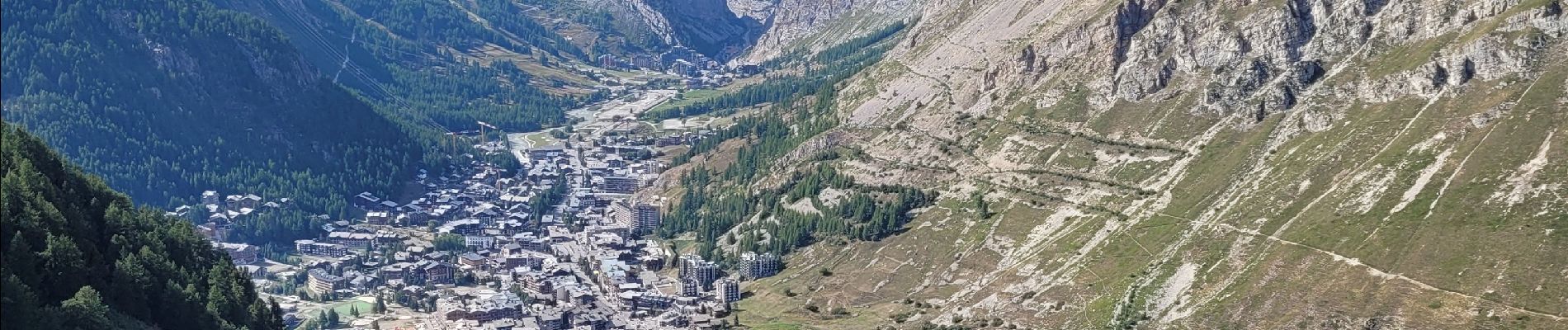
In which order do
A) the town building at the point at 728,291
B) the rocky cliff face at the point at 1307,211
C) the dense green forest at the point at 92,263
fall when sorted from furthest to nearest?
the town building at the point at 728,291
the rocky cliff face at the point at 1307,211
the dense green forest at the point at 92,263

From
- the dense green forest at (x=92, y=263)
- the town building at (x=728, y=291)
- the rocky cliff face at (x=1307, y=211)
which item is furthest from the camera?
the town building at (x=728, y=291)

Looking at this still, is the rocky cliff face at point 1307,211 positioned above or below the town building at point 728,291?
above

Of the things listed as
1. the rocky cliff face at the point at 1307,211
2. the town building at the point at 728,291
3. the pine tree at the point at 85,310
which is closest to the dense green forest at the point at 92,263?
the pine tree at the point at 85,310

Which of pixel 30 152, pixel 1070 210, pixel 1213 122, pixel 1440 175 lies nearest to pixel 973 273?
pixel 1070 210

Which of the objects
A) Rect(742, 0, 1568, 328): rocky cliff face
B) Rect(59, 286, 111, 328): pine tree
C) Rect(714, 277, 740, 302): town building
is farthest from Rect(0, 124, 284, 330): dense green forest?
Rect(742, 0, 1568, 328): rocky cliff face

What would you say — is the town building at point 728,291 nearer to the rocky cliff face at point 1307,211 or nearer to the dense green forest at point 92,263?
the rocky cliff face at point 1307,211

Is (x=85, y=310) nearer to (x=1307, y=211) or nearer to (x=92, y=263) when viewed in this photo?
(x=92, y=263)

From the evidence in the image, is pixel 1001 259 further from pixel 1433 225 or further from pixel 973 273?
pixel 1433 225

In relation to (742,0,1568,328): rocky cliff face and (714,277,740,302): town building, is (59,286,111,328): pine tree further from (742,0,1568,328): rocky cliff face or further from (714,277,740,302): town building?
(714,277,740,302): town building
